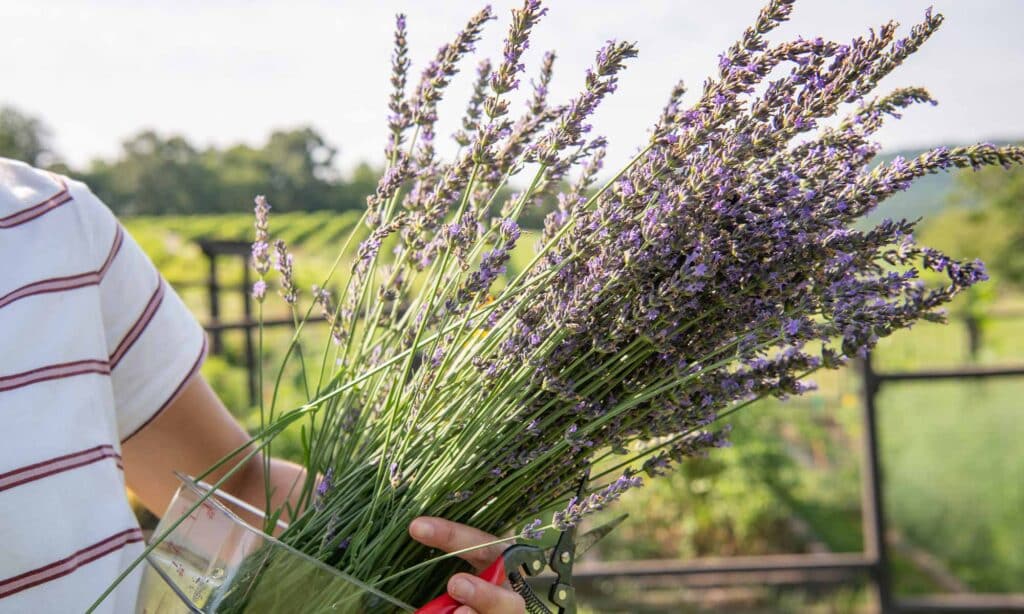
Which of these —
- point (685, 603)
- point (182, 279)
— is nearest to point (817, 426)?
point (685, 603)

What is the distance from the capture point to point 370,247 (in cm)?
73

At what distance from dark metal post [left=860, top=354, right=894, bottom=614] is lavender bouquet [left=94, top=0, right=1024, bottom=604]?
9.71ft

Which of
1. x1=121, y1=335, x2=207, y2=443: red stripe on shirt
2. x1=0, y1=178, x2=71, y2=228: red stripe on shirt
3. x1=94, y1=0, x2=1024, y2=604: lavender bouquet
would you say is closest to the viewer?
x1=94, y1=0, x2=1024, y2=604: lavender bouquet

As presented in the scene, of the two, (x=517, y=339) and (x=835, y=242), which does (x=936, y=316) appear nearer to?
(x=835, y=242)

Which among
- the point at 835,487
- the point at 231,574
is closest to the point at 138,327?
the point at 231,574

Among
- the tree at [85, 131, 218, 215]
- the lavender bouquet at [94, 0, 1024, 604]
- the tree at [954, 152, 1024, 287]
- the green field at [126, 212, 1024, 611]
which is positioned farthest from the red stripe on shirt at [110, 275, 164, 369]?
the tree at [954, 152, 1024, 287]

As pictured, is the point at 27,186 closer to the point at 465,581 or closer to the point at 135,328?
the point at 135,328

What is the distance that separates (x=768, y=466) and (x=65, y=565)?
13.9ft

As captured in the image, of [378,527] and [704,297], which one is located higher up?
[704,297]

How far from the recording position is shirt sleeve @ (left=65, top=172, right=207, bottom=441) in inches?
41.2

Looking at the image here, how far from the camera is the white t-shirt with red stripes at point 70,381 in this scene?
87 centimetres

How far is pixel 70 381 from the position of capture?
94 cm

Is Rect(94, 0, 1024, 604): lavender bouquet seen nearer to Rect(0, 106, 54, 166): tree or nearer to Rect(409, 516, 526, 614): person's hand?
Rect(409, 516, 526, 614): person's hand

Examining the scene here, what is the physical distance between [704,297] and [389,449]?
28 cm
